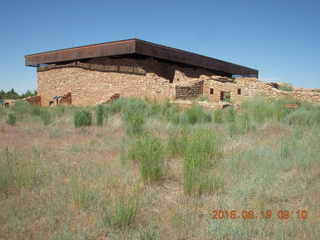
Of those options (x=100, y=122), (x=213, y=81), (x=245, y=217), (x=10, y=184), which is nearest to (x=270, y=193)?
(x=245, y=217)

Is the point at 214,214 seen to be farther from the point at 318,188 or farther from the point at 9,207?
the point at 9,207

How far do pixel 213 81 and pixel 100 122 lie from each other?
29.1ft

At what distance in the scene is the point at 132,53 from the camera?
1330 cm

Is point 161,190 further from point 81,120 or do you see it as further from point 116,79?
point 116,79

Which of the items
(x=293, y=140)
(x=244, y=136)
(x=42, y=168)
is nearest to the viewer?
(x=42, y=168)

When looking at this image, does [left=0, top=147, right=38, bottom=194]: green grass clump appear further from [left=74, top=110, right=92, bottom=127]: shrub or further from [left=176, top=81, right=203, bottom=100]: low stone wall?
[left=176, top=81, right=203, bottom=100]: low stone wall

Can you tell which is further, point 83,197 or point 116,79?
point 116,79

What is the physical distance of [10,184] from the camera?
314 centimetres

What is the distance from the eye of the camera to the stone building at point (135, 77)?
1330 centimetres
